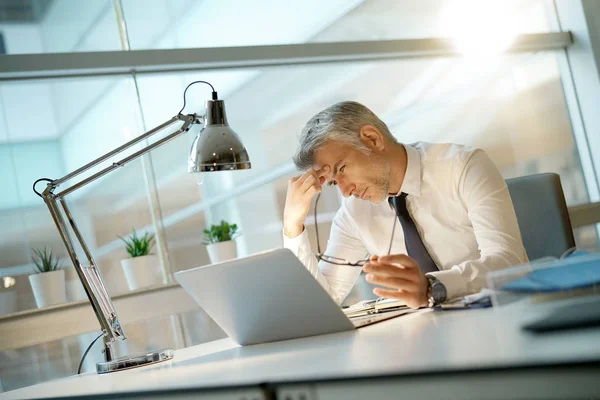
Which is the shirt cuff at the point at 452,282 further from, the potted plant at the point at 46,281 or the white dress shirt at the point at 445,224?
the potted plant at the point at 46,281

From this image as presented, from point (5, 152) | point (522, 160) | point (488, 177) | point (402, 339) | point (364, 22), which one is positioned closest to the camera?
point (402, 339)

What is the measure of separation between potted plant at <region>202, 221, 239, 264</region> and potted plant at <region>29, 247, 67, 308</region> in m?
0.65

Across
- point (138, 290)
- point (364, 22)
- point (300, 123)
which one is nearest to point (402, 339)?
point (138, 290)

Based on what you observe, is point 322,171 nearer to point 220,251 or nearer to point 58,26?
point 220,251

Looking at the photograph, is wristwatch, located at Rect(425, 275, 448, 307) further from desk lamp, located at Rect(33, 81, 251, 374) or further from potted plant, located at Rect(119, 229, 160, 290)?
potted plant, located at Rect(119, 229, 160, 290)

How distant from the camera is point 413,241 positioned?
8.02 ft

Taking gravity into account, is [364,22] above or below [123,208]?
above

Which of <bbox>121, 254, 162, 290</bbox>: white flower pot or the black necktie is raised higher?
<bbox>121, 254, 162, 290</bbox>: white flower pot

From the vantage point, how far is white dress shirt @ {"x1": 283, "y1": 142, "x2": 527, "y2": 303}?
6.88 feet

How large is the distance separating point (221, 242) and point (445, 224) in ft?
3.83

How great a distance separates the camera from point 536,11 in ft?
14.6

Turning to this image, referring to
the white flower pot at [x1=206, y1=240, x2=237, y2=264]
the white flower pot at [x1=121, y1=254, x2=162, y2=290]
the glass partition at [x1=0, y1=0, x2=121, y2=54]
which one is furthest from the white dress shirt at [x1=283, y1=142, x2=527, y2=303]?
the glass partition at [x1=0, y1=0, x2=121, y2=54]

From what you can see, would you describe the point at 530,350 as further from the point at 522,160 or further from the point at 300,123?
the point at 522,160

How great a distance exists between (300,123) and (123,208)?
1012 mm
